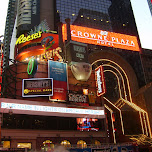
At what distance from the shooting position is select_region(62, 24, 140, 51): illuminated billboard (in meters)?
39.5

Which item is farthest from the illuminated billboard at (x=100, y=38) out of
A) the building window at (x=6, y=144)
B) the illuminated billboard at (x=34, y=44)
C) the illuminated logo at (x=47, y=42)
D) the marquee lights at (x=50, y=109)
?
the building window at (x=6, y=144)

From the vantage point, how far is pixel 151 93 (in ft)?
120

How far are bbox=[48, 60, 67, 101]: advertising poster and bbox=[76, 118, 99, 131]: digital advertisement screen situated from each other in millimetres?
4412

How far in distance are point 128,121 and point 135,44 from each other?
18695mm

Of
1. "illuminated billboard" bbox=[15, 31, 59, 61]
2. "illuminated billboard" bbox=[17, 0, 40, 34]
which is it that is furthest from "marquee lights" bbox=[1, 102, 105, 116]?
"illuminated billboard" bbox=[17, 0, 40, 34]

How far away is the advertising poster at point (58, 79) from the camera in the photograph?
29016 millimetres

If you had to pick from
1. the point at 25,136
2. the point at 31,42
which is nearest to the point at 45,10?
the point at 31,42

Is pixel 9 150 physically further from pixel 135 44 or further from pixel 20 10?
pixel 20 10

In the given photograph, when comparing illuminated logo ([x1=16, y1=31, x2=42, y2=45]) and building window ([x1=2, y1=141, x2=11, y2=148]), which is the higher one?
illuminated logo ([x1=16, y1=31, x2=42, y2=45])

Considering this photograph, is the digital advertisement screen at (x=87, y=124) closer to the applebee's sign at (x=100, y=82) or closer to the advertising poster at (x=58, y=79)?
the advertising poster at (x=58, y=79)

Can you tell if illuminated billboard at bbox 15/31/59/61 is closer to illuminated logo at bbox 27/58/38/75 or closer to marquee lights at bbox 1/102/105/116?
illuminated logo at bbox 27/58/38/75

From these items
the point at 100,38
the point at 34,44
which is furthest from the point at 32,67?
the point at 34,44

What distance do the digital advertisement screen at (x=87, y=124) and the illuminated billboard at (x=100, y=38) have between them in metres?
16.4

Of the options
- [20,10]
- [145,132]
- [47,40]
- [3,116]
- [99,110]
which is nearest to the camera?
[3,116]
